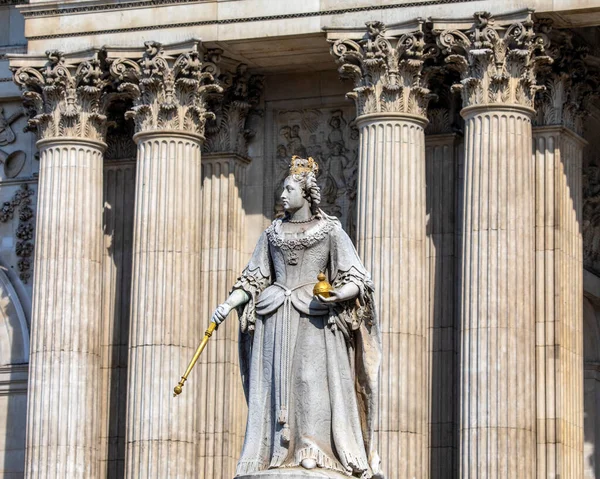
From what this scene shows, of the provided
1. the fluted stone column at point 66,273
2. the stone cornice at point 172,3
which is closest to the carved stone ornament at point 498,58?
the stone cornice at point 172,3

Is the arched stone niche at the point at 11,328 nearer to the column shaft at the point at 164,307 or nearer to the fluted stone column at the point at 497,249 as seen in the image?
the column shaft at the point at 164,307

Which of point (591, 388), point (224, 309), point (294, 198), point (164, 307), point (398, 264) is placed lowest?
point (591, 388)

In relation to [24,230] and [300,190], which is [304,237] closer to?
[300,190]

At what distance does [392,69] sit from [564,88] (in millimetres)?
3022

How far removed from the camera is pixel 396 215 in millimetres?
35750

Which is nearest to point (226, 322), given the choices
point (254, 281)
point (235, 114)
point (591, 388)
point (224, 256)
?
point (224, 256)

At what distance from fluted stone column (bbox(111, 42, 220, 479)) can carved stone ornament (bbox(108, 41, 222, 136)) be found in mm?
16

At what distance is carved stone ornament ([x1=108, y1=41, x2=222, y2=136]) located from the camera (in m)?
37.5

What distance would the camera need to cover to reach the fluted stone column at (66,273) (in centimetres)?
3734

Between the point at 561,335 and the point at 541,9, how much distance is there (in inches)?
203

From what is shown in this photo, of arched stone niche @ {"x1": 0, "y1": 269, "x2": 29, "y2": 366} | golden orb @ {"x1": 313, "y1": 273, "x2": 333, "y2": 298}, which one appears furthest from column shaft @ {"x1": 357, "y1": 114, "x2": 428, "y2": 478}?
golden orb @ {"x1": 313, "y1": 273, "x2": 333, "y2": 298}

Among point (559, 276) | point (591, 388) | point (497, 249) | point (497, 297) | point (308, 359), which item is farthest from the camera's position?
point (591, 388)

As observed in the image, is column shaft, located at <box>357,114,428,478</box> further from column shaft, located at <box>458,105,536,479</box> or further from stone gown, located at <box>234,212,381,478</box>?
stone gown, located at <box>234,212,381,478</box>

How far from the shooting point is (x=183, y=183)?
37469 millimetres
